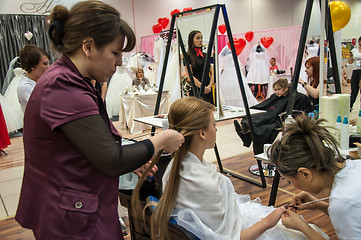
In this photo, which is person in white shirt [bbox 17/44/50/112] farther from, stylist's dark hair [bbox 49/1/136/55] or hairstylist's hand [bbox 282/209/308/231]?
hairstylist's hand [bbox 282/209/308/231]

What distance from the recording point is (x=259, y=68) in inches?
353

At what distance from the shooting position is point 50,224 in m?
0.98

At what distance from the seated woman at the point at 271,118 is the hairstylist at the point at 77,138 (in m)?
2.66

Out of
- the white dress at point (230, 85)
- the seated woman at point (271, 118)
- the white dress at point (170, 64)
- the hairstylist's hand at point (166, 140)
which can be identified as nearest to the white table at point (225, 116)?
the seated woman at point (271, 118)

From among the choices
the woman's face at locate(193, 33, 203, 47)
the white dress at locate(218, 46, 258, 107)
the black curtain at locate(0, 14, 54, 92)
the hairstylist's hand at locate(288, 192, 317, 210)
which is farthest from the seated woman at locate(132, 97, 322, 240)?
the black curtain at locate(0, 14, 54, 92)

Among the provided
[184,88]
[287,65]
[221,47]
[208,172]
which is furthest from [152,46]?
[208,172]

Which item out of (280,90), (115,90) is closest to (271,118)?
(280,90)

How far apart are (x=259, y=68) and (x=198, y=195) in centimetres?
821

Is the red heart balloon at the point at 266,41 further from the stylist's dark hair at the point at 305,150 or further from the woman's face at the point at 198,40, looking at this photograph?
the stylist's dark hair at the point at 305,150

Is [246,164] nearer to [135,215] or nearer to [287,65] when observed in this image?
[135,215]

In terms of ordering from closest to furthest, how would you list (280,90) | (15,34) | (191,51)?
1. (191,51)
2. (280,90)
3. (15,34)

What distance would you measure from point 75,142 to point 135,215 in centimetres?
52

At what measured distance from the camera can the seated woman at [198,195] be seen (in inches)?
47.4

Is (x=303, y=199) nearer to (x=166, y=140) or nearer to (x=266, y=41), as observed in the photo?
(x=166, y=140)
